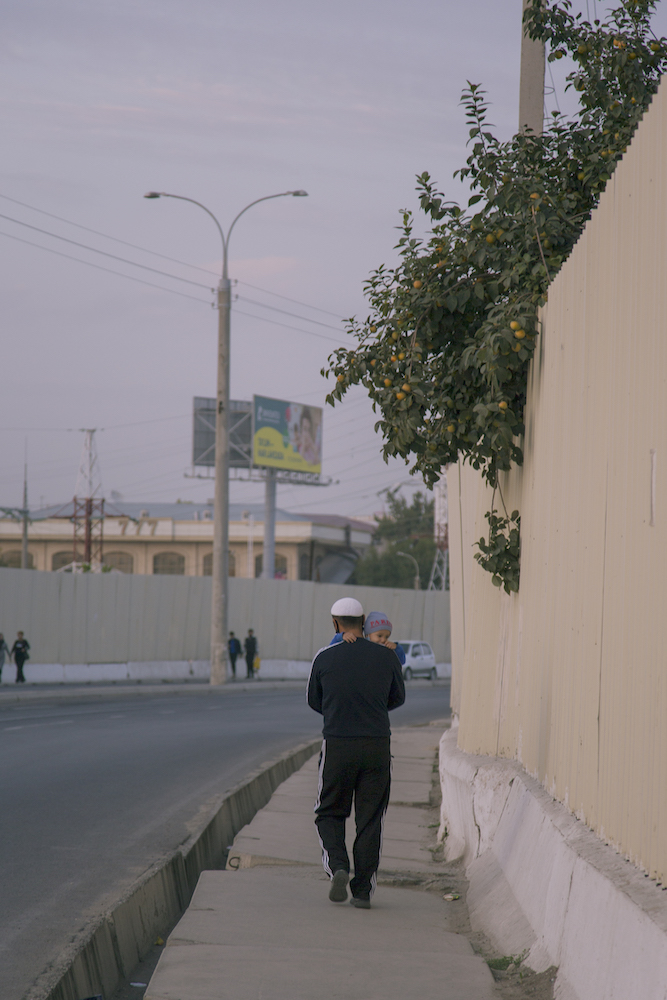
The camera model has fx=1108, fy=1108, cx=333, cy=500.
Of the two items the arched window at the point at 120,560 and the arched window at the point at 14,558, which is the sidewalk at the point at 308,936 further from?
the arched window at the point at 14,558

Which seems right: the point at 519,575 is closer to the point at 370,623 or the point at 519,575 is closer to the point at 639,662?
the point at 370,623

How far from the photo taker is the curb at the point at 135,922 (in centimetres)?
482

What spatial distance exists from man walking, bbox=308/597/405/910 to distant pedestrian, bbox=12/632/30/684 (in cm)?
2457

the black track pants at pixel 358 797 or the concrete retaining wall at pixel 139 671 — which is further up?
the black track pants at pixel 358 797

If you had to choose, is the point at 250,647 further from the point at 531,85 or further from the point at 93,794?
the point at 531,85

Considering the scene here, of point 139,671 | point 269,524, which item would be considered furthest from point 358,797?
point 269,524

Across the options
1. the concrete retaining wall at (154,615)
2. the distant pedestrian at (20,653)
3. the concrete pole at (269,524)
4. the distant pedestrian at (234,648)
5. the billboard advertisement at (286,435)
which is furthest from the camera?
the billboard advertisement at (286,435)

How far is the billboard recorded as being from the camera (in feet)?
240

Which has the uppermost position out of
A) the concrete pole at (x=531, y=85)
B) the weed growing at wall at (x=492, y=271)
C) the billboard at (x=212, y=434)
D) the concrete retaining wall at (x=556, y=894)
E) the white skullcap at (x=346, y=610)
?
the billboard at (x=212, y=434)

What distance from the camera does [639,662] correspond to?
3998mm

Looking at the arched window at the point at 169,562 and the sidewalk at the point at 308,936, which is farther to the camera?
the arched window at the point at 169,562

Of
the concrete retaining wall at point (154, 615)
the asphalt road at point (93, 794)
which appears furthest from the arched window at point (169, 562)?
the asphalt road at point (93, 794)

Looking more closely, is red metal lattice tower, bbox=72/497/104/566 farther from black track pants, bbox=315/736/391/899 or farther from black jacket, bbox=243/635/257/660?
black track pants, bbox=315/736/391/899

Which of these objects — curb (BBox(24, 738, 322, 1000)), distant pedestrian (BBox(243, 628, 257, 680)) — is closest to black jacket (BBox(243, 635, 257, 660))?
distant pedestrian (BBox(243, 628, 257, 680))
